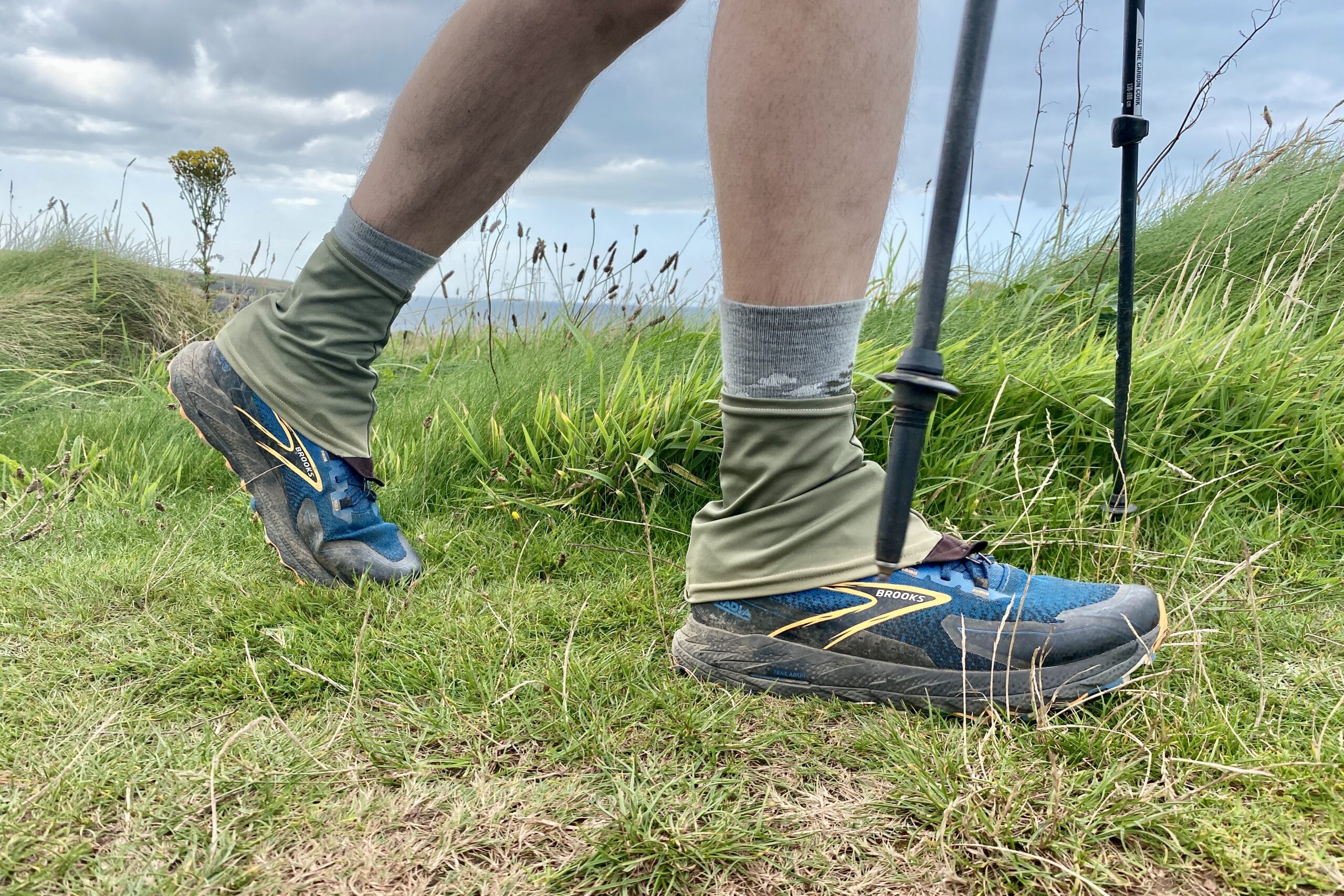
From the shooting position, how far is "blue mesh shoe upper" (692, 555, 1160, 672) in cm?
133

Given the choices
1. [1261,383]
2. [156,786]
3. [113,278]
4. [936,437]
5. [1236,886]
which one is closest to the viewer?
[1236,886]

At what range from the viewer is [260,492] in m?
1.79

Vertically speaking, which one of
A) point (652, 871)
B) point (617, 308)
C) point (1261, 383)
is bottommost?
point (652, 871)

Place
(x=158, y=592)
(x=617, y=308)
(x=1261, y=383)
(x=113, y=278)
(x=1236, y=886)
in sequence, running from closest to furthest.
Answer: (x=1236, y=886) → (x=158, y=592) → (x=1261, y=383) → (x=617, y=308) → (x=113, y=278)

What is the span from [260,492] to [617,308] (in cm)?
209

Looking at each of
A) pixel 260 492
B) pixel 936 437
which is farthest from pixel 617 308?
pixel 260 492

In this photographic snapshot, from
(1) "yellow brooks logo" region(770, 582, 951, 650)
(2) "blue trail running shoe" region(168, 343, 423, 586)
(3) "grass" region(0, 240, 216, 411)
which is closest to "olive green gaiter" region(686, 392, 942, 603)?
(1) "yellow brooks logo" region(770, 582, 951, 650)

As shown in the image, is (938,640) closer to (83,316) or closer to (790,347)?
(790,347)

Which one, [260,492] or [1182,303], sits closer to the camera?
[260,492]

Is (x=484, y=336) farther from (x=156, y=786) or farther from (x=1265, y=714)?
(x=1265, y=714)

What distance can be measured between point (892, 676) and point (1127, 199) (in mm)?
1133

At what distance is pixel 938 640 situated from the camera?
52.8 inches

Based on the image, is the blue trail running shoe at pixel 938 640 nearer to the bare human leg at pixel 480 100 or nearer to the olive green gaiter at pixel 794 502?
the olive green gaiter at pixel 794 502

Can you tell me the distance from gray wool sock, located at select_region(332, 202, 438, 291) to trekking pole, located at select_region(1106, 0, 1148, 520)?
1398mm
